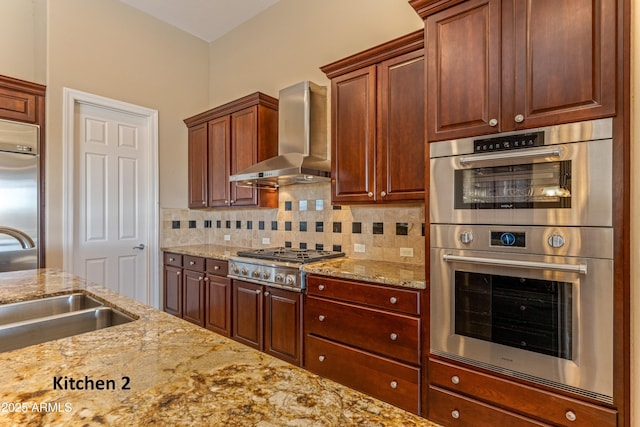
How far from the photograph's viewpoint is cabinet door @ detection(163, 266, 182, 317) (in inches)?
141

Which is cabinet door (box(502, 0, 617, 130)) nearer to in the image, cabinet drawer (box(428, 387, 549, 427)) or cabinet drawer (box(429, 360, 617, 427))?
cabinet drawer (box(429, 360, 617, 427))

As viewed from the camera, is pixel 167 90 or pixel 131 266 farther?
pixel 167 90

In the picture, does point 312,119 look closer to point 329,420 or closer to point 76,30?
point 76,30

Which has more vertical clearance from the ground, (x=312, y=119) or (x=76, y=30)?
(x=76, y=30)

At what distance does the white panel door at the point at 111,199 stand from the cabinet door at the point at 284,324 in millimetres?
1878

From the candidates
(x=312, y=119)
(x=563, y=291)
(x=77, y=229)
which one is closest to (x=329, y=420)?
(x=563, y=291)

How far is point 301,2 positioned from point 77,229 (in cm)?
312

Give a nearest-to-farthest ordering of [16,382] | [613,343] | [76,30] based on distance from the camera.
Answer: [16,382], [613,343], [76,30]

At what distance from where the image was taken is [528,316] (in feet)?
5.10

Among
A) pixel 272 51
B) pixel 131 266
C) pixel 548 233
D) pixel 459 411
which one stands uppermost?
pixel 272 51

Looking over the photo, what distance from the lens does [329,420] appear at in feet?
1.92

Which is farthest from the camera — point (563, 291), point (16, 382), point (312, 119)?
point (312, 119)

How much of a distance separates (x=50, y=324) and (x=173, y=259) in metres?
2.54

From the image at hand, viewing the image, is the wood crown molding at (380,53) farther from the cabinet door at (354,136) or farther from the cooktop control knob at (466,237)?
the cooktop control knob at (466,237)
